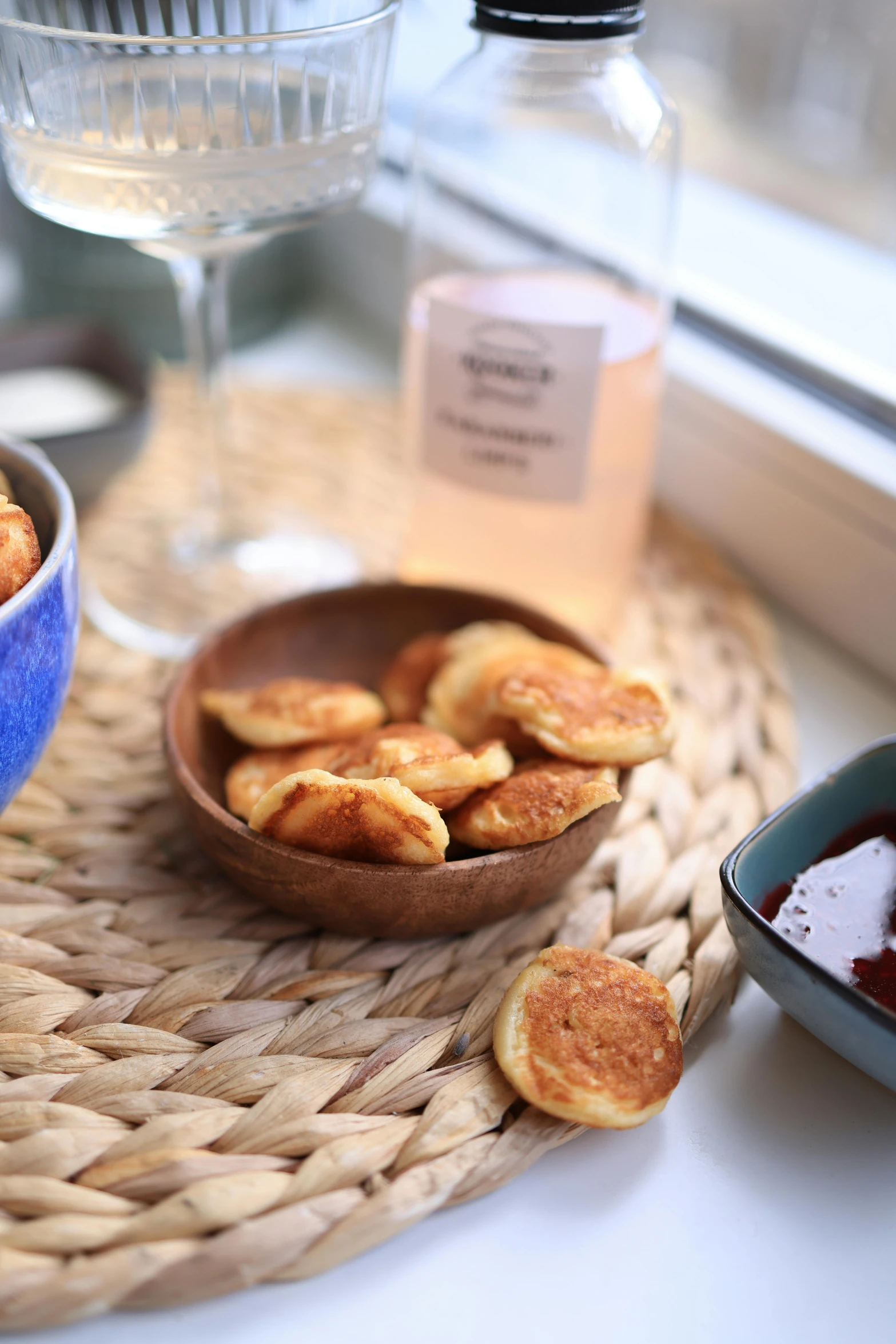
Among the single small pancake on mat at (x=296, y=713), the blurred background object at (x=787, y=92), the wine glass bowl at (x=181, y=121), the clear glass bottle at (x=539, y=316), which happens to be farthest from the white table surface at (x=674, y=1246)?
the blurred background object at (x=787, y=92)

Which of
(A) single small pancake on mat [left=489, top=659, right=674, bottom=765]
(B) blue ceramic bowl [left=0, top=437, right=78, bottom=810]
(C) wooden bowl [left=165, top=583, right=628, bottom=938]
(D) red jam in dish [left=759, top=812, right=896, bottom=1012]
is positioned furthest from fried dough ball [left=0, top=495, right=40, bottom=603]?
(D) red jam in dish [left=759, top=812, right=896, bottom=1012]

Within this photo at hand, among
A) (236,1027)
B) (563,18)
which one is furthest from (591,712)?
(563,18)

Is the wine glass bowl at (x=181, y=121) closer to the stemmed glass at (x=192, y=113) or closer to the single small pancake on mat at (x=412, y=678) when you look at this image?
the stemmed glass at (x=192, y=113)

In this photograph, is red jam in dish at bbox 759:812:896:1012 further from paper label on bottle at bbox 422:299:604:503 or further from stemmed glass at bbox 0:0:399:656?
stemmed glass at bbox 0:0:399:656

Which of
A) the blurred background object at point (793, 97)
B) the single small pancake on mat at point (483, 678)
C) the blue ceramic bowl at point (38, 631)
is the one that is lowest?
the single small pancake on mat at point (483, 678)

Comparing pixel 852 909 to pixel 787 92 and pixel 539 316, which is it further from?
pixel 787 92

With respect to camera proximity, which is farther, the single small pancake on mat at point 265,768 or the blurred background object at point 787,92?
the blurred background object at point 787,92

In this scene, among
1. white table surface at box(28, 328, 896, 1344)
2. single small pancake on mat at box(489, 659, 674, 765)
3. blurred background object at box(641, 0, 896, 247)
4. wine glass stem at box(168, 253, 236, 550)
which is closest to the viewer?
white table surface at box(28, 328, 896, 1344)
